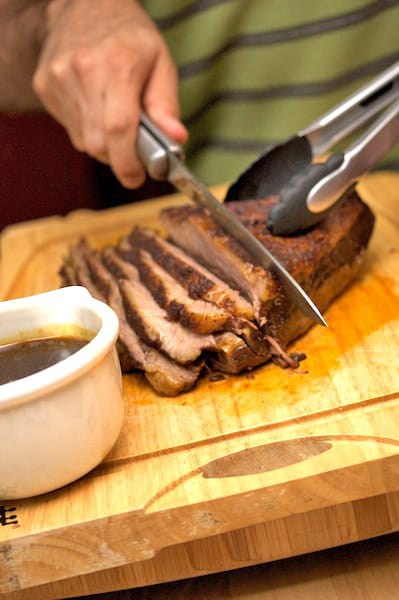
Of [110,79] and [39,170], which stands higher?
[110,79]

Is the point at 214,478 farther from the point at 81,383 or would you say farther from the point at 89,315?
the point at 89,315

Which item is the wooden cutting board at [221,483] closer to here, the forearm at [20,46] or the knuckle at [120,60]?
the knuckle at [120,60]

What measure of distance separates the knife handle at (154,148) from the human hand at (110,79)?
40mm

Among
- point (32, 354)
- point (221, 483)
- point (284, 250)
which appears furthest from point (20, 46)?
point (221, 483)

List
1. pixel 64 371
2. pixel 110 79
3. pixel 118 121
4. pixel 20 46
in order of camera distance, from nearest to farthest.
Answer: pixel 64 371, pixel 118 121, pixel 110 79, pixel 20 46

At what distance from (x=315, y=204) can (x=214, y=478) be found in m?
1.02

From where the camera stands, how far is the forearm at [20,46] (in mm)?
3543

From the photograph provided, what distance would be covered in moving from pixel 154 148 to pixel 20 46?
1290mm

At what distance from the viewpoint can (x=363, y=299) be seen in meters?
2.62

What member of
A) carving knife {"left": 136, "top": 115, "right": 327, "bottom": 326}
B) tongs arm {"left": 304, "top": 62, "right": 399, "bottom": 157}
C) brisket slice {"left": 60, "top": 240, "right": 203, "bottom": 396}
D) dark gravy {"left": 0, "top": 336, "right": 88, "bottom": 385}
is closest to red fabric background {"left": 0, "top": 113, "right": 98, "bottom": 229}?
carving knife {"left": 136, "top": 115, "right": 327, "bottom": 326}

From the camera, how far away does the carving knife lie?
2.31 m

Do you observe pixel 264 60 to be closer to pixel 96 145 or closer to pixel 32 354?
pixel 96 145

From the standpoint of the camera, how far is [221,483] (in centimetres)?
178

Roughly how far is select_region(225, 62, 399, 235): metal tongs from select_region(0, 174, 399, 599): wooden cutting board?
1.70 feet
